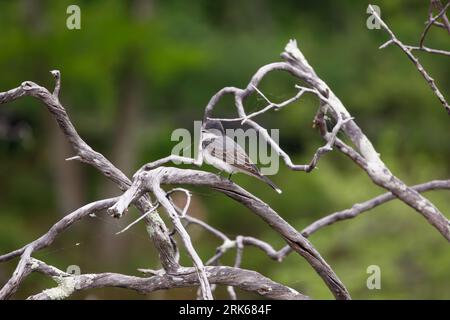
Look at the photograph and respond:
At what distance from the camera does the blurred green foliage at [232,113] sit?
9.84 meters

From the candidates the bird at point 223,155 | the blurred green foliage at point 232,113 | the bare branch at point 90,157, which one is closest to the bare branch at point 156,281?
the bare branch at point 90,157

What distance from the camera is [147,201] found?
3018 mm

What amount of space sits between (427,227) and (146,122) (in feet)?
21.1

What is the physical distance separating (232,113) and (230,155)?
9.44m

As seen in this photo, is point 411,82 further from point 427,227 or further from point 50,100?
point 50,100

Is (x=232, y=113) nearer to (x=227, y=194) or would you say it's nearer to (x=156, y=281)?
(x=227, y=194)

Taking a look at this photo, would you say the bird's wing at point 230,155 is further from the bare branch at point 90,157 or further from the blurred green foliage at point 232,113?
the blurred green foliage at point 232,113

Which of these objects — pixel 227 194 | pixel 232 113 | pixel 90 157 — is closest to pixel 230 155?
pixel 227 194

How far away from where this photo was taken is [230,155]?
11.3 feet

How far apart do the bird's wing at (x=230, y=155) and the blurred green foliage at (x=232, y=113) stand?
493 centimetres

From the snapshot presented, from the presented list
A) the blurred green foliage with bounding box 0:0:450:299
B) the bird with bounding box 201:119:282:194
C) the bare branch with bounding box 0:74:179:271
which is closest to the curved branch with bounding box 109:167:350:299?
the bare branch with bounding box 0:74:179:271

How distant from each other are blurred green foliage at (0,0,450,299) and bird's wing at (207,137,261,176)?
4.93 m

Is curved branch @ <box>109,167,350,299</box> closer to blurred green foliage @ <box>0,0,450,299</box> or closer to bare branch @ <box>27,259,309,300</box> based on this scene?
bare branch @ <box>27,259,309,300</box>
